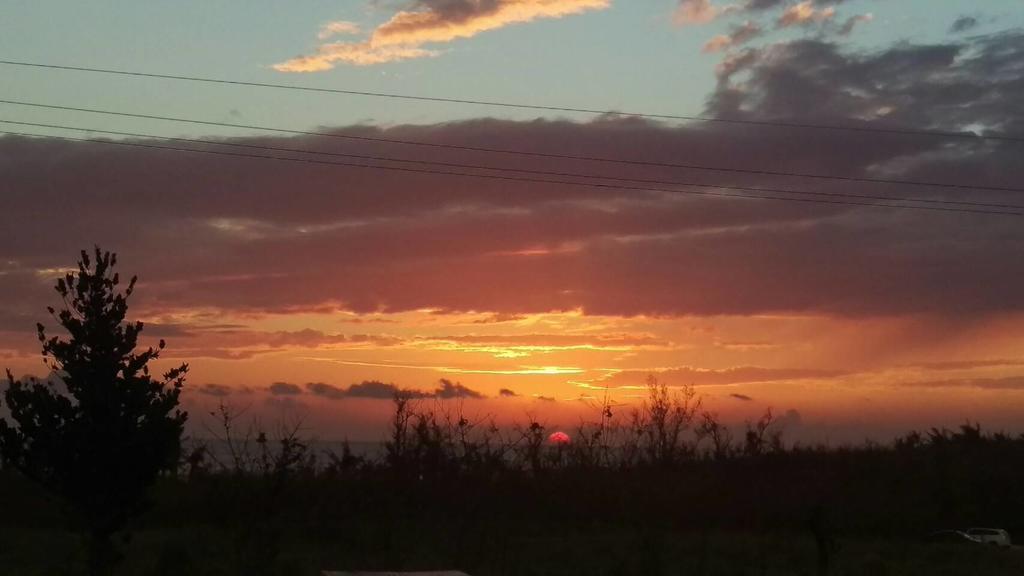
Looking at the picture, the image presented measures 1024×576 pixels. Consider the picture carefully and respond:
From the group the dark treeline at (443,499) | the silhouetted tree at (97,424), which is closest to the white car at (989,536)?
the dark treeline at (443,499)

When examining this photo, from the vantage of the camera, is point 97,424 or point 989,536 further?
point 989,536

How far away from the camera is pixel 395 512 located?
103 ft

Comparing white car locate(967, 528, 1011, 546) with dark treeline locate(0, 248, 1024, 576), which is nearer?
dark treeline locate(0, 248, 1024, 576)

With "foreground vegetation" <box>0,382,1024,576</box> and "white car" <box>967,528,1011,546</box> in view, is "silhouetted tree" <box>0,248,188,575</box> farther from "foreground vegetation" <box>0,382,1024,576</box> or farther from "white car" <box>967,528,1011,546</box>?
"white car" <box>967,528,1011,546</box>

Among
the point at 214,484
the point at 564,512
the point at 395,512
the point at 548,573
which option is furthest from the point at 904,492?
the point at 214,484

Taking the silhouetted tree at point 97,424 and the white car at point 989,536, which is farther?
the white car at point 989,536

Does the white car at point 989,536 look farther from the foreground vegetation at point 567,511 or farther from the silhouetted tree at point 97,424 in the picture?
the silhouetted tree at point 97,424

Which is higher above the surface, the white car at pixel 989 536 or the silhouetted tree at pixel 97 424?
the silhouetted tree at pixel 97 424

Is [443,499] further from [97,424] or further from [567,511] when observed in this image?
[97,424]

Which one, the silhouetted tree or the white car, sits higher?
the silhouetted tree

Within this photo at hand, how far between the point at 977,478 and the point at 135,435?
1346 inches

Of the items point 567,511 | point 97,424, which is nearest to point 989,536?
point 567,511

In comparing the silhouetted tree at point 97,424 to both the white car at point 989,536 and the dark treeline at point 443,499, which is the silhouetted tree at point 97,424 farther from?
the white car at point 989,536

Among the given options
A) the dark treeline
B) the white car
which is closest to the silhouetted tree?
the dark treeline
